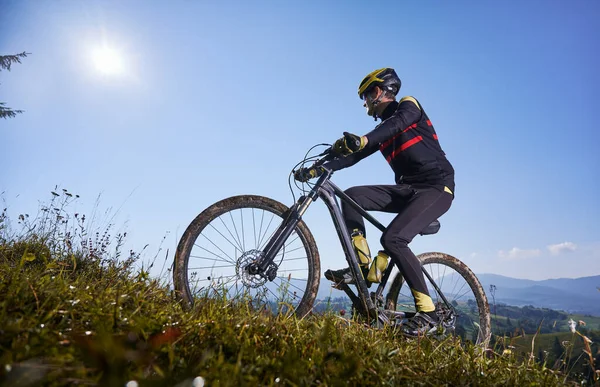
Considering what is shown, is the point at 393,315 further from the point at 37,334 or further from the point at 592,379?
the point at 37,334

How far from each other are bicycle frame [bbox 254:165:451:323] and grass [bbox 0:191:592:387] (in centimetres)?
117

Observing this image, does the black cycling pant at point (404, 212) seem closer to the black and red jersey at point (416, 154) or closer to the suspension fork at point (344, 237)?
the black and red jersey at point (416, 154)

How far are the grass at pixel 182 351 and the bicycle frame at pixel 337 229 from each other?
117 centimetres

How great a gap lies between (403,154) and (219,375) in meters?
3.55

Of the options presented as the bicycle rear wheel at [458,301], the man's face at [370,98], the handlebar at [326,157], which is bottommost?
the bicycle rear wheel at [458,301]

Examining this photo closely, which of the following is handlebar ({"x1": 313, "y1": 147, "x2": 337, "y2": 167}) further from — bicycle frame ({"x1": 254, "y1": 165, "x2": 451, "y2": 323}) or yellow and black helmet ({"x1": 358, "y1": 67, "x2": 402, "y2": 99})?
yellow and black helmet ({"x1": 358, "y1": 67, "x2": 402, "y2": 99})

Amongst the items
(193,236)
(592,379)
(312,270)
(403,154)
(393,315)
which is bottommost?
(592,379)

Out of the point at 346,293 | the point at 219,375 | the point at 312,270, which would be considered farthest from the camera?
the point at 346,293

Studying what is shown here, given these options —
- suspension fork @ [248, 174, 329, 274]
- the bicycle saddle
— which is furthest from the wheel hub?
the bicycle saddle

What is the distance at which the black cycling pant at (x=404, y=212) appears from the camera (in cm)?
416

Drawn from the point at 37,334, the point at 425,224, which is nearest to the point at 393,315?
the point at 425,224

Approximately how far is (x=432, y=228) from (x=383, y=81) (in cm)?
199

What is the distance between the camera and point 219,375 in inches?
56.9

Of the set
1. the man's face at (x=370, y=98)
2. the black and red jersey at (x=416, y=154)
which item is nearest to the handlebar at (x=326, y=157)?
the black and red jersey at (x=416, y=154)
